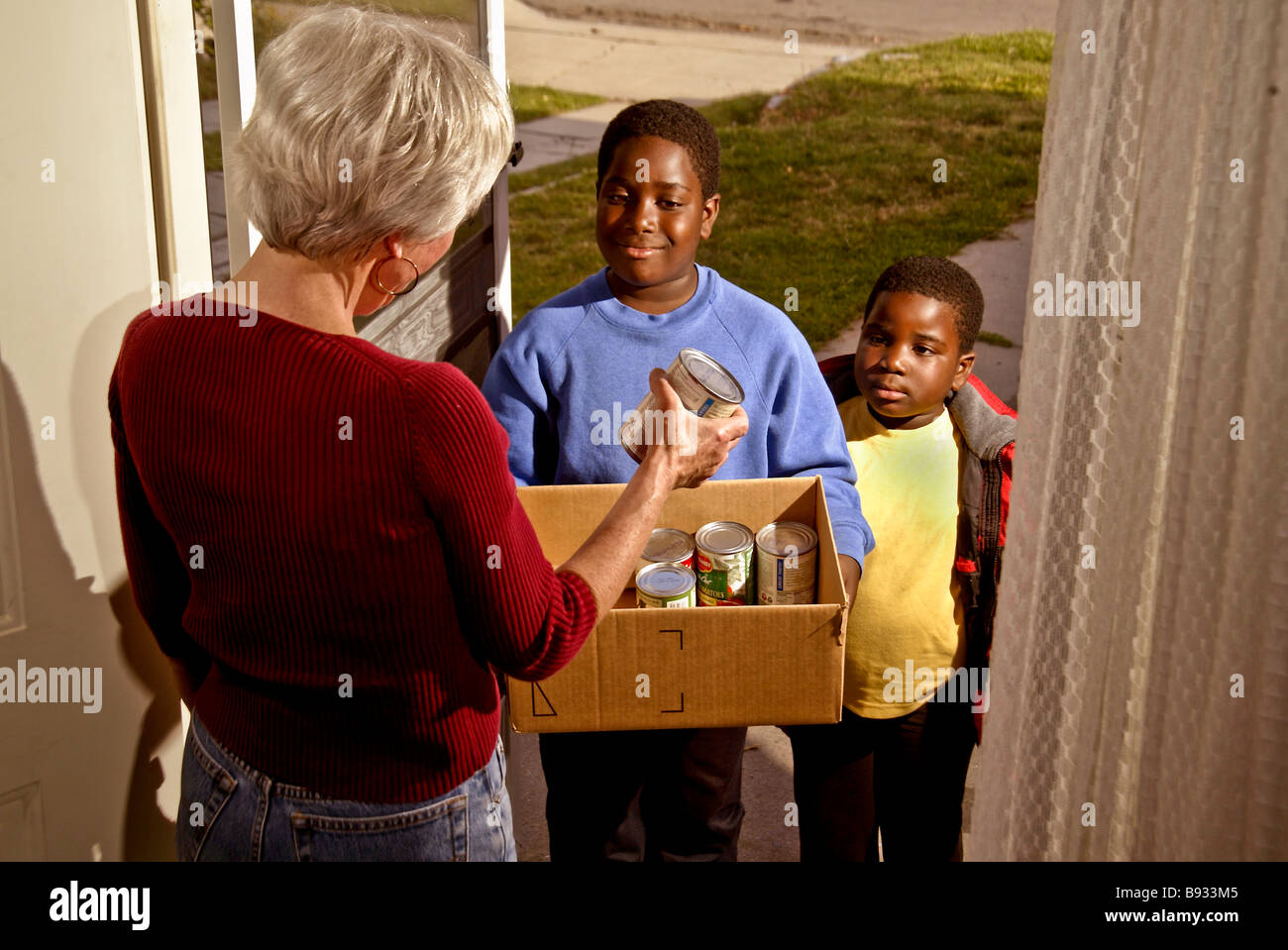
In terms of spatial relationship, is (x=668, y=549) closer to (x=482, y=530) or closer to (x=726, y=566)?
(x=726, y=566)

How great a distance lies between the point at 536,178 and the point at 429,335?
582 centimetres

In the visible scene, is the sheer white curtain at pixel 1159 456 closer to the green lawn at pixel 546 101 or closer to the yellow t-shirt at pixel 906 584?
the yellow t-shirt at pixel 906 584

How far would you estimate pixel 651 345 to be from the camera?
209 centimetres

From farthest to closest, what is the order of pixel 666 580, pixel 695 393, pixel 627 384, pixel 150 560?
pixel 627 384, pixel 666 580, pixel 695 393, pixel 150 560

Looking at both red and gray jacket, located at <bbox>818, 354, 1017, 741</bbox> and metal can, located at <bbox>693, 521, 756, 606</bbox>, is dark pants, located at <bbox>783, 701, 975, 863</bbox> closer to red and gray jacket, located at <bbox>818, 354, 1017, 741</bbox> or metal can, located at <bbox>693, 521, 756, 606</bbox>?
red and gray jacket, located at <bbox>818, 354, 1017, 741</bbox>

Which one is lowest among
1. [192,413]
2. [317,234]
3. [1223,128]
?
[192,413]

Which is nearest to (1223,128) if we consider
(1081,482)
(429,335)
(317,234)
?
(1081,482)

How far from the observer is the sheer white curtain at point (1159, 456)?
1.23 meters

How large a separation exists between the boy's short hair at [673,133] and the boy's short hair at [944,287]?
430 mm

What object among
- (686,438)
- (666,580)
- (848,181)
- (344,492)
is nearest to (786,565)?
(666,580)

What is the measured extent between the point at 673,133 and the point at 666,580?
0.84m

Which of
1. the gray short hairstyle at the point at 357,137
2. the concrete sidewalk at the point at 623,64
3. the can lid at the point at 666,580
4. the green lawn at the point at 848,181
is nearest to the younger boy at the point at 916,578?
the can lid at the point at 666,580
